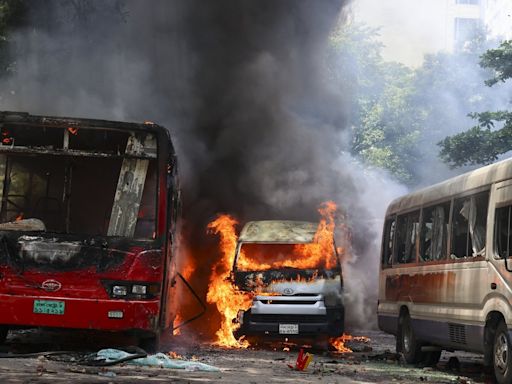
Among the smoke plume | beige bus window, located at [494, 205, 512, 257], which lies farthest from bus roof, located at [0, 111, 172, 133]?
the smoke plume

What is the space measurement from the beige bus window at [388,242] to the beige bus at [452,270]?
0.02 m

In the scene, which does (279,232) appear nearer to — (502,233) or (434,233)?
(434,233)

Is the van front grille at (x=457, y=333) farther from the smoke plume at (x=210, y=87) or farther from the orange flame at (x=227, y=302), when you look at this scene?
the smoke plume at (x=210, y=87)

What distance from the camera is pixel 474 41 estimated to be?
175 ft

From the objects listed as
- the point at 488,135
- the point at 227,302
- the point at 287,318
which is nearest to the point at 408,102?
the point at 488,135

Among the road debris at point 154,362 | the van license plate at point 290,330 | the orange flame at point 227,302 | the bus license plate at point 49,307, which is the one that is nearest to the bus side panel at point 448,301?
the van license plate at point 290,330

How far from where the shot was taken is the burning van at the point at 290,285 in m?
14.3

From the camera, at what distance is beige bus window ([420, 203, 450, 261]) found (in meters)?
12.2

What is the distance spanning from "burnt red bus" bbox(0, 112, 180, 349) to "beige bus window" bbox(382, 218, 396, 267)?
503cm

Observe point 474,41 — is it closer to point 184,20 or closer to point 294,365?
point 184,20

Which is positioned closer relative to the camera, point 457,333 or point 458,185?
point 457,333

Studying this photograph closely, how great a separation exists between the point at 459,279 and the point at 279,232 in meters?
5.01

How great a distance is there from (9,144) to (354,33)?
132 feet

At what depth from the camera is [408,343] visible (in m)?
13.7
